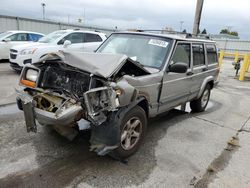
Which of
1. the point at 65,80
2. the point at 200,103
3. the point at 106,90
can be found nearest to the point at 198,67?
the point at 200,103

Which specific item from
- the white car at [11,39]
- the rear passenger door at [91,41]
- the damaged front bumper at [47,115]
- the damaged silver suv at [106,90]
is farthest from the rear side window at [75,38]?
the damaged front bumper at [47,115]

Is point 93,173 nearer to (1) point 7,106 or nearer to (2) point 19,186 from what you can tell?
(2) point 19,186

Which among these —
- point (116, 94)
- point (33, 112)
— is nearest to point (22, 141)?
point (33, 112)

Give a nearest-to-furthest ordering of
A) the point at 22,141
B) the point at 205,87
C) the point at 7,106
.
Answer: the point at 22,141, the point at 7,106, the point at 205,87

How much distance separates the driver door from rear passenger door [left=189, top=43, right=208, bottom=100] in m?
0.23

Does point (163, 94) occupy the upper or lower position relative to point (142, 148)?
upper

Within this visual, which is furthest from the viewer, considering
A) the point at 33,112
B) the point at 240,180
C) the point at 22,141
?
the point at 22,141

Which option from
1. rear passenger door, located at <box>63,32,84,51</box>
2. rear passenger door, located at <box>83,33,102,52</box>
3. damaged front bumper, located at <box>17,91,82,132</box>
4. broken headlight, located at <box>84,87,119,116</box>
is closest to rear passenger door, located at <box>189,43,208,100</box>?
broken headlight, located at <box>84,87,119,116</box>

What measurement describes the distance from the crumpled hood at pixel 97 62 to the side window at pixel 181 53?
139cm

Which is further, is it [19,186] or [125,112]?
[125,112]

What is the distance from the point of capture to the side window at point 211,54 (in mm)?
5508

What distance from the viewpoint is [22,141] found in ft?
11.8

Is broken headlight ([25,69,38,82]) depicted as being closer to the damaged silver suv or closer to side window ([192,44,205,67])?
the damaged silver suv

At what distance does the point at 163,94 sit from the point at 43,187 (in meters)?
2.36
